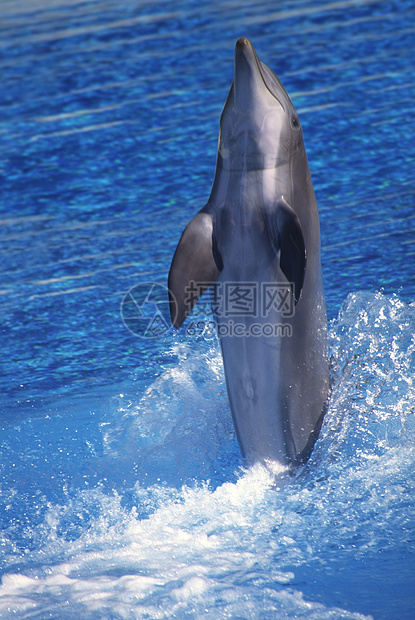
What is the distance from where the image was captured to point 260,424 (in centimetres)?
387

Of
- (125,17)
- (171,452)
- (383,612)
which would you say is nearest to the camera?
(383,612)

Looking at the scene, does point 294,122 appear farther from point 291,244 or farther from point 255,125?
point 291,244

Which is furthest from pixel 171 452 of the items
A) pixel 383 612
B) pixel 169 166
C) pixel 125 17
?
pixel 125 17

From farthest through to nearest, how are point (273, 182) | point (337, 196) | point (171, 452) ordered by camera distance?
point (337, 196) < point (171, 452) < point (273, 182)

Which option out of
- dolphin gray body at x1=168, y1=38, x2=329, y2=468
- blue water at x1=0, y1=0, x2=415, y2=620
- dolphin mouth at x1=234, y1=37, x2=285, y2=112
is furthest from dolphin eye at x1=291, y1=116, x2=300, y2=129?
blue water at x1=0, y1=0, x2=415, y2=620

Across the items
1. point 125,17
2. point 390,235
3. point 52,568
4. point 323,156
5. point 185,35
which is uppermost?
point 125,17

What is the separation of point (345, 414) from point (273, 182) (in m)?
1.46

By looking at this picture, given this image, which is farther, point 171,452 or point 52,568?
point 171,452

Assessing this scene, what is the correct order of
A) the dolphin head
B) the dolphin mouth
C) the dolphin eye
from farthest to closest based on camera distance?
the dolphin eye < the dolphin head < the dolphin mouth

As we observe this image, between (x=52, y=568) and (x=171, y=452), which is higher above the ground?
(x=171, y=452)

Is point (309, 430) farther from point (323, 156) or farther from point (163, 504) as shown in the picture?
point (323, 156)

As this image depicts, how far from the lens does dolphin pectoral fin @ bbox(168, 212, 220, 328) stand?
139 inches

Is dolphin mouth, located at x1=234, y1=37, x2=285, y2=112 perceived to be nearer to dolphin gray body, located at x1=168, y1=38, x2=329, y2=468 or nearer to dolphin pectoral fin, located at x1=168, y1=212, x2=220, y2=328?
dolphin gray body, located at x1=168, y1=38, x2=329, y2=468

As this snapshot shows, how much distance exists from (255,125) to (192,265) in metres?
0.72
